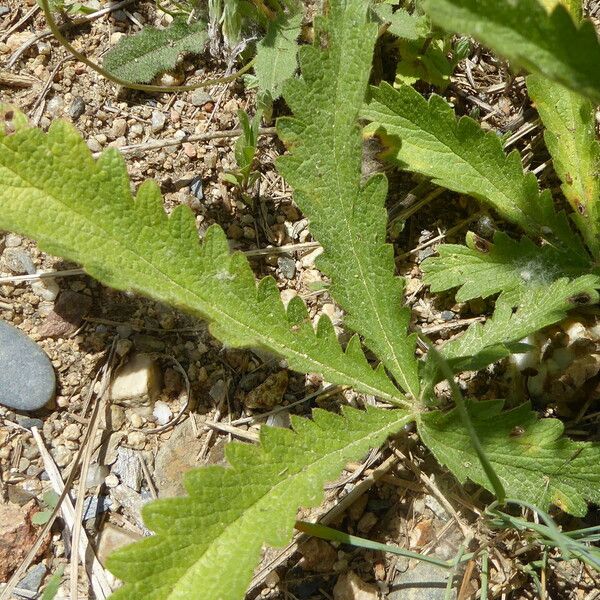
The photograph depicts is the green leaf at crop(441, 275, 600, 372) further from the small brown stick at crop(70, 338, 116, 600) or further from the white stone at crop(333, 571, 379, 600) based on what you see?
the small brown stick at crop(70, 338, 116, 600)

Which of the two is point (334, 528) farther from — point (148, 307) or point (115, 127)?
point (115, 127)

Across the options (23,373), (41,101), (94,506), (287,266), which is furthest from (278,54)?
(94,506)

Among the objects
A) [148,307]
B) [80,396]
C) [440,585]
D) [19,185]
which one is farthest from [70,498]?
[440,585]

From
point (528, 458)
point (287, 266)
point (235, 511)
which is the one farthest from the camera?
point (287, 266)

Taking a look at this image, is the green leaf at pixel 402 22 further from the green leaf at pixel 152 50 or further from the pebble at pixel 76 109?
the pebble at pixel 76 109

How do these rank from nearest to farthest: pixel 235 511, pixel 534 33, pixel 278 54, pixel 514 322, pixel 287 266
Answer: pixel 534 33
pixel 235 511
pixel 514 322
pixel 278 54
pixel 287 266

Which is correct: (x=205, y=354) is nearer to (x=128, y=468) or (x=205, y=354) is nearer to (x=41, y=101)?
(x=128, y=468)
